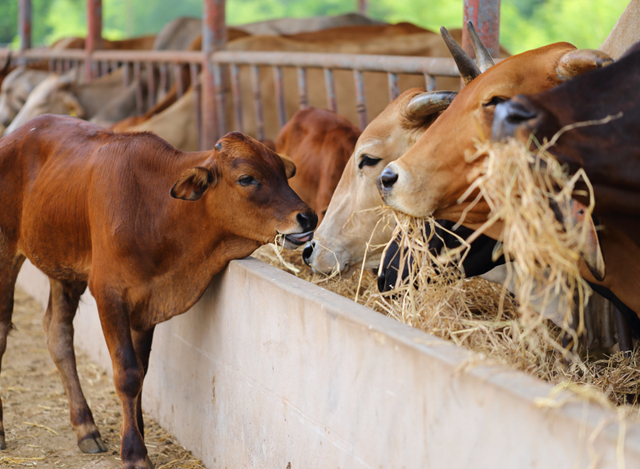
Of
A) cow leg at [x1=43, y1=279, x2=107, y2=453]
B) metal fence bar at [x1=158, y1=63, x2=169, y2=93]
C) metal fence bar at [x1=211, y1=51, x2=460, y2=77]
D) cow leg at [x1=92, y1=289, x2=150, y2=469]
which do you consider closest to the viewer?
cow leg at [x1=92, y1=289, x2=150, y2=469]

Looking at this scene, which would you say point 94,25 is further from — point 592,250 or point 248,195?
point 592,250

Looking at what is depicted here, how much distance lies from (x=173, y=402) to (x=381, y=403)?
1.67 metres

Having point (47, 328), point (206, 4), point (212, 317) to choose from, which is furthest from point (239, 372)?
point (206, 4)

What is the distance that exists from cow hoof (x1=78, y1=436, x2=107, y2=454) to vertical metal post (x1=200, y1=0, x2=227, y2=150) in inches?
134

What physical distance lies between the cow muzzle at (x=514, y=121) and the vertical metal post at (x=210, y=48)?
4305 mm

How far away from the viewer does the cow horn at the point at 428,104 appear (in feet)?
8.93

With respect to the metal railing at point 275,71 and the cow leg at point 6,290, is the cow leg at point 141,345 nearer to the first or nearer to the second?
the cow leg at point 6,290

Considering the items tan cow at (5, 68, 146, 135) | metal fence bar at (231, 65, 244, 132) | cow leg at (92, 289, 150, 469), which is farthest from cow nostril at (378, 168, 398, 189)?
tan cow at (5, 68, 146, 135)

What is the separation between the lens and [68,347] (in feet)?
11.0

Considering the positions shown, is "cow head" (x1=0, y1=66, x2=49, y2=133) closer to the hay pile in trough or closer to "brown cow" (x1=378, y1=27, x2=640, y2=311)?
the hay pile in trough

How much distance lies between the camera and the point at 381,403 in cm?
197

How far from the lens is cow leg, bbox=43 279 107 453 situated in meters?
3.22

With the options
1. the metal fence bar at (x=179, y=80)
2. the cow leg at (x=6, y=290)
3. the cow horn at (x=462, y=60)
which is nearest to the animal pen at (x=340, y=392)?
the cow leg at (x=6, y=290)

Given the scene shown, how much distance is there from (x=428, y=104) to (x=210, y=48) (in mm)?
3520
